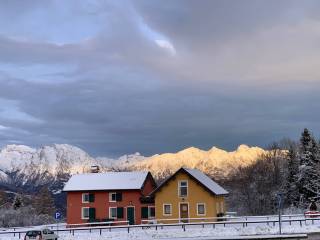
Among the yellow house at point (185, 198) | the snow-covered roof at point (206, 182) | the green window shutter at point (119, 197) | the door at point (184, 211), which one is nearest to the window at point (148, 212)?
the green window shutter at point (119, 197)

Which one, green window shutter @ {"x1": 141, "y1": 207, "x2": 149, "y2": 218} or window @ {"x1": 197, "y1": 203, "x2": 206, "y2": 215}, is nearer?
window @ {"x1": 197, "y1": 203, "x2": 206, "y2": 215}

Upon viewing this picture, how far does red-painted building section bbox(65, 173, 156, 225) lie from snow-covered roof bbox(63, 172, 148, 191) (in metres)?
0.41

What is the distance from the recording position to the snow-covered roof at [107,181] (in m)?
73.8

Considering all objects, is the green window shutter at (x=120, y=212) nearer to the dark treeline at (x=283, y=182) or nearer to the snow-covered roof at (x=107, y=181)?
the snow-covered roof at (x=107, y=181)

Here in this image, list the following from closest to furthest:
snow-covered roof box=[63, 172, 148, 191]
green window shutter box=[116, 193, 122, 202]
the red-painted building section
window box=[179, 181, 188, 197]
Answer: window box=[179, 181, 188, 197] < the red-painted building section < green window shutter box=[116, 193, 122, 202] < snow-covered roof box=[63, 172, 148, 191]

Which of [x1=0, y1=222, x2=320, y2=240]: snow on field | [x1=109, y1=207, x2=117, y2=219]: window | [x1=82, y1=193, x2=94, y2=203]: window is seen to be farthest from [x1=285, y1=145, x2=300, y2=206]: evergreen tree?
[x1=82, y1=193, x2=94, y2=203]: window

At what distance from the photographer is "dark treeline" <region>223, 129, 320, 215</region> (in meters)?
81.3

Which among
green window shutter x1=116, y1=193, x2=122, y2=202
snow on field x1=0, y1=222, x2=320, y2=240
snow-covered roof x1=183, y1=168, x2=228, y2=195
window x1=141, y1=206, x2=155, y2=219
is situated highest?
snow-covered roof x1=183, y1=168, x2=228, y2=195

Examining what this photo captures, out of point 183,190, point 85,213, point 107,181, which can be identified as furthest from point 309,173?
point 85,213

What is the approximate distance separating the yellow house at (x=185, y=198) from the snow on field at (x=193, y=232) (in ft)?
31.4

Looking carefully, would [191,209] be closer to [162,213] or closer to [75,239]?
[162,213]

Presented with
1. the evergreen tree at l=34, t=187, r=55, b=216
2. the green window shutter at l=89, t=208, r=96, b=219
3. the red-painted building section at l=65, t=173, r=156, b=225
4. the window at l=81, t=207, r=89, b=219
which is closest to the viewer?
the red-painted building section at l=65, t=173, r=156, b=225

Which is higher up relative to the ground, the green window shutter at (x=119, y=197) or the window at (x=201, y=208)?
the green window shutter at (x=119, y=197)

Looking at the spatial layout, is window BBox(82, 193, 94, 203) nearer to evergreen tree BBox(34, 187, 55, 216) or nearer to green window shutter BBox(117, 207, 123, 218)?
green window shutter BBox(117, 207, 123, 218)
